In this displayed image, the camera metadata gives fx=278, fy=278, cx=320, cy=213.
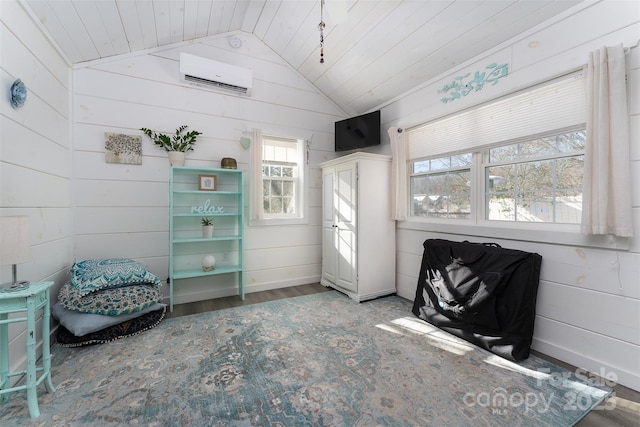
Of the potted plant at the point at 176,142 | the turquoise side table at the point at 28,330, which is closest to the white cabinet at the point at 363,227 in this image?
the potted plant at the point at 176,142

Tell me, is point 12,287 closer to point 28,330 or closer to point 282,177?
point 28,330

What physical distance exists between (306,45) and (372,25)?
97cm

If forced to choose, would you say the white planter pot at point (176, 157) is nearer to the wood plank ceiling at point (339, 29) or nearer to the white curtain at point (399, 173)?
the wood plank ceiling at point (339, 29)

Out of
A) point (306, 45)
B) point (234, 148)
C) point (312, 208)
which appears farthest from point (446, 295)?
point (306, 45)

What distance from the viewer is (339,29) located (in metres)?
2.95

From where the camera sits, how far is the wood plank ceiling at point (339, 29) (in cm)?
222

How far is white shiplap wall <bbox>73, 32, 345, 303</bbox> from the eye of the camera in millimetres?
2908

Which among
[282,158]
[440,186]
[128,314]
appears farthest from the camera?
[282,158]

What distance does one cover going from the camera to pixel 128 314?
8.08 ft

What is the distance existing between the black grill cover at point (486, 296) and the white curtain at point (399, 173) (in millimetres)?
740

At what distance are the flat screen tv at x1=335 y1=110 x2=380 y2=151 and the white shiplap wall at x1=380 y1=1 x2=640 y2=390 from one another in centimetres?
138

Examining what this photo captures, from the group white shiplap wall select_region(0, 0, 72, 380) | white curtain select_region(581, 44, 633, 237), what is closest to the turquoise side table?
white shiplap wall select_region(0, 0, 72, 380)

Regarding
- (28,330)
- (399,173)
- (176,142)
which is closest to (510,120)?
(399,173)

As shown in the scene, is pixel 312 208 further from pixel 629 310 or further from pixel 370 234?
pixel 629 310
